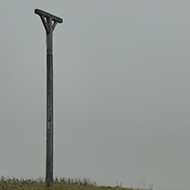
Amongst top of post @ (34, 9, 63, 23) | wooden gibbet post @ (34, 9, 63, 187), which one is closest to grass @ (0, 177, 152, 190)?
wooden gibbet post @ (34, 9, 63, 187)

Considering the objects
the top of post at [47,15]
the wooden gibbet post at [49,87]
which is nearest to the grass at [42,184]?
the wooden gibbet post at [49,87]

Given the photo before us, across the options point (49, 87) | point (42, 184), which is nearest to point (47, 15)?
point (49, 87)

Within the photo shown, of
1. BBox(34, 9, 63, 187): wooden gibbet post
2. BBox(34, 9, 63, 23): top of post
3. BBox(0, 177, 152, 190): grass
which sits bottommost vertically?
BBox(0, 177, 152, 190): grass

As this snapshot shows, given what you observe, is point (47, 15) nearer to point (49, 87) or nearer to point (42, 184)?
point (49, 87)

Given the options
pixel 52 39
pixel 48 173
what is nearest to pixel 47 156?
pixel 48 173

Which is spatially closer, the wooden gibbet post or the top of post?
the wooden gibbet post

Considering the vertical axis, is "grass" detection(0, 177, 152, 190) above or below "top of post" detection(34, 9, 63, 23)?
below

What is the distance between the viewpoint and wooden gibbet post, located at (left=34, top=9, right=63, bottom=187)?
9.94m

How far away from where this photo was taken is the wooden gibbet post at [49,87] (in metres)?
9.94

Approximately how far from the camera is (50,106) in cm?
1022

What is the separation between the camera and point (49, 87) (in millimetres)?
10312

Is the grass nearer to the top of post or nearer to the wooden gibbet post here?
the wooden gibbet post

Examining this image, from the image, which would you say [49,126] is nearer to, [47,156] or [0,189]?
[47,156]

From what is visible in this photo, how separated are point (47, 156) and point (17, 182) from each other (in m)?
2.78
